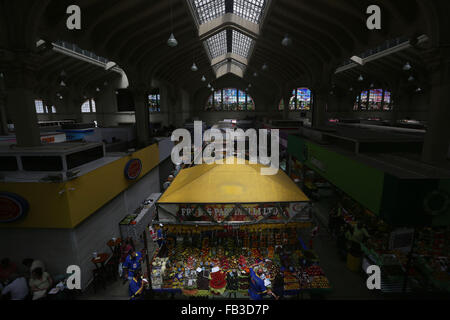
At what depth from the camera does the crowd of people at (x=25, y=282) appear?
601 cm

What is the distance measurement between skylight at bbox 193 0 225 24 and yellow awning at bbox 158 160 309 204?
11635 mm

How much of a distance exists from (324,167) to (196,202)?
6009 millimetres

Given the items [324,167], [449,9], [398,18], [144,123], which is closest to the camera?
[449,9]

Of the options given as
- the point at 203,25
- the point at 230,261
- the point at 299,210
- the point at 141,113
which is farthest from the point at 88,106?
the point at 299,210

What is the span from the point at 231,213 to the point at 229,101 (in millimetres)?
36590

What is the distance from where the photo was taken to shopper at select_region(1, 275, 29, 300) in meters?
5.93

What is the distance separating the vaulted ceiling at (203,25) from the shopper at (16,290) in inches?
254

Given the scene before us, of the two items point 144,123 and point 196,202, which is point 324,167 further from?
point 144,123

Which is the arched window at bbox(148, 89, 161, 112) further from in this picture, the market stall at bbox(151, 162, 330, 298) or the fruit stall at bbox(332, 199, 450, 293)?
the fruit stall at bbox(332, 199, 450, 293)

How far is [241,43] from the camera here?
82.4ft

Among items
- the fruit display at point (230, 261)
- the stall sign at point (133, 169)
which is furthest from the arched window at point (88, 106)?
the fruit display at point (230, 261)

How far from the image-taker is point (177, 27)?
14.5 m

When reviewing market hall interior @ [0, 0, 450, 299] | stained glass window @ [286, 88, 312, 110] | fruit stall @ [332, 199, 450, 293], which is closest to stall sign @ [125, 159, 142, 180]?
market hall interior @ [0, 0, 450, 299]
